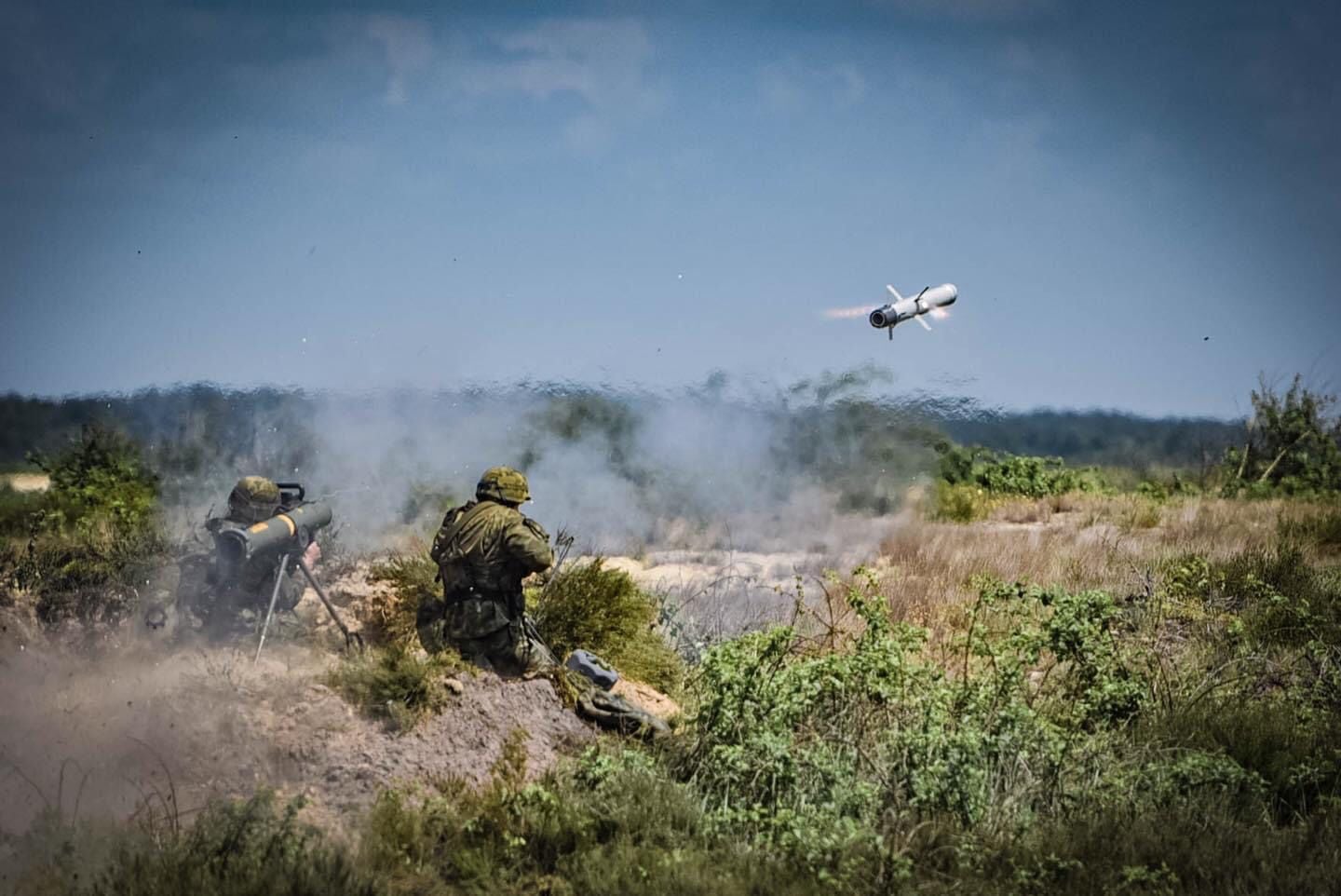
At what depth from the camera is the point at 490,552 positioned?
8539mm

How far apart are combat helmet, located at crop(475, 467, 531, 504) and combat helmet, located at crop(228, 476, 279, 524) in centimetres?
184

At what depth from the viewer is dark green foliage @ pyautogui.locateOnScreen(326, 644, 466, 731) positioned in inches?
321

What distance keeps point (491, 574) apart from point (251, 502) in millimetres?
2197

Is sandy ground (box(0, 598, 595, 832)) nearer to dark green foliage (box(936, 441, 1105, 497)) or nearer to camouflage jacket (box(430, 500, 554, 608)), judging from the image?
camouflage jacket (box(430, 500, 554, 608))

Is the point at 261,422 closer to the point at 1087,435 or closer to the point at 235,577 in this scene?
the point at 235,577

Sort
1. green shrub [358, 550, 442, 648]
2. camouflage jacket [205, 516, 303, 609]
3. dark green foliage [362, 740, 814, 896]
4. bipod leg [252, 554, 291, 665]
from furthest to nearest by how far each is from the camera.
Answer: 1. green shrub [358, 550, 442, 648]
2. camouflage jacket [205, 516, 303, 609]
3. bipod leg [252, 554, 291, 665]
4. dark green foliage [362, 740, 814, 896]

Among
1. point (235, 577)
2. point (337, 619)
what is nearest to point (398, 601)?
point (337, 619)

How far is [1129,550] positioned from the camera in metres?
15.9

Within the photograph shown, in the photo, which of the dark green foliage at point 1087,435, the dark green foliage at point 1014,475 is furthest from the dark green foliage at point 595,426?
the dark green foliage at point 1087,435

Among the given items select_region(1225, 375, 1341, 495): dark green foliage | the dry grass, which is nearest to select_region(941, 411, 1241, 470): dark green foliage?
select_region(1225, 375, 1341, 495): dark green foliage

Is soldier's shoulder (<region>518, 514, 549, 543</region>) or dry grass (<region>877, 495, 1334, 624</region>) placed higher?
soldier's shoulder (<region>518, 514, 549, 543</region>)

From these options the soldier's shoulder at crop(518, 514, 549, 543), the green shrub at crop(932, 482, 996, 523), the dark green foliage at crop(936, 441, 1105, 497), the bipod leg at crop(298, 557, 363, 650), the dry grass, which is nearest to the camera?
the soldier's shoulder at crop(518, 514, 549, 543)

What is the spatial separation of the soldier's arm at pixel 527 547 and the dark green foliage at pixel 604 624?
151 centimetres

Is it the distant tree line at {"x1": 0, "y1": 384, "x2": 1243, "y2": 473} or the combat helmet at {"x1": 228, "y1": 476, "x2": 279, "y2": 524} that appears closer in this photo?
the combat helmet at {"x1": 228, "y1": 476, "x2": 279, "y2": 524}
